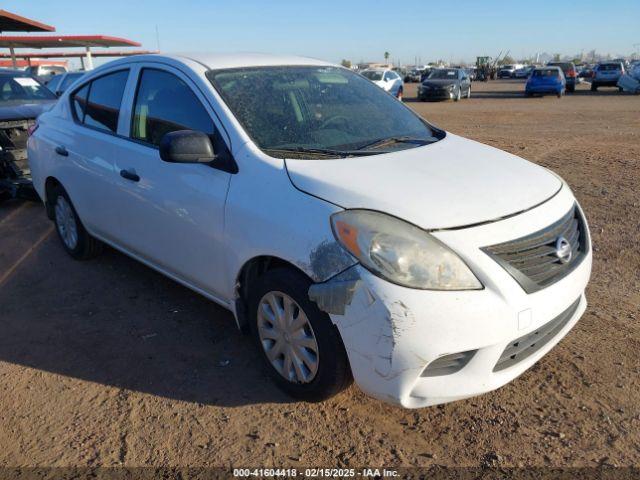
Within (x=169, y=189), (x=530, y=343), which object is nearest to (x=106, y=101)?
(x=169, y=189)

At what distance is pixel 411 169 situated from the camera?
2834mm

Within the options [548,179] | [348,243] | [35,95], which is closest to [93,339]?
[348,243]

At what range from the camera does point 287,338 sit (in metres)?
2.74

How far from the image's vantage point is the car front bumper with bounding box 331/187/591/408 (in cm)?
222

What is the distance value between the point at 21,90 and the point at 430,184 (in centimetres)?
753

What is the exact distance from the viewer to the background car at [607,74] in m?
29.6

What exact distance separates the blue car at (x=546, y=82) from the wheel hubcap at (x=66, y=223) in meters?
26.1

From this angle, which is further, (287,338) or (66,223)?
(66,223)

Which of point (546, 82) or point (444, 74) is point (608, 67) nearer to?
point (546, 82)

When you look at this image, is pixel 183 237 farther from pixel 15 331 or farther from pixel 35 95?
pixel 35 95

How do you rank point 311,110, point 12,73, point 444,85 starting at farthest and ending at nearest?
point 444,85
point 12,73
point 311,110

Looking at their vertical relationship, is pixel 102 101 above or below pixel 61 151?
above

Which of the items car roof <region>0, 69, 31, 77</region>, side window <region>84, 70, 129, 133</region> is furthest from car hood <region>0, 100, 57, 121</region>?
side window <region>84, 70, 129, 133</region>

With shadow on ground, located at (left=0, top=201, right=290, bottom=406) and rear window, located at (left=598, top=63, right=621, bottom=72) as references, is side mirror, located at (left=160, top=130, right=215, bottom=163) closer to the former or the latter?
shadow on ground, located at (left=0, top=201, right=290, bottom=406)
